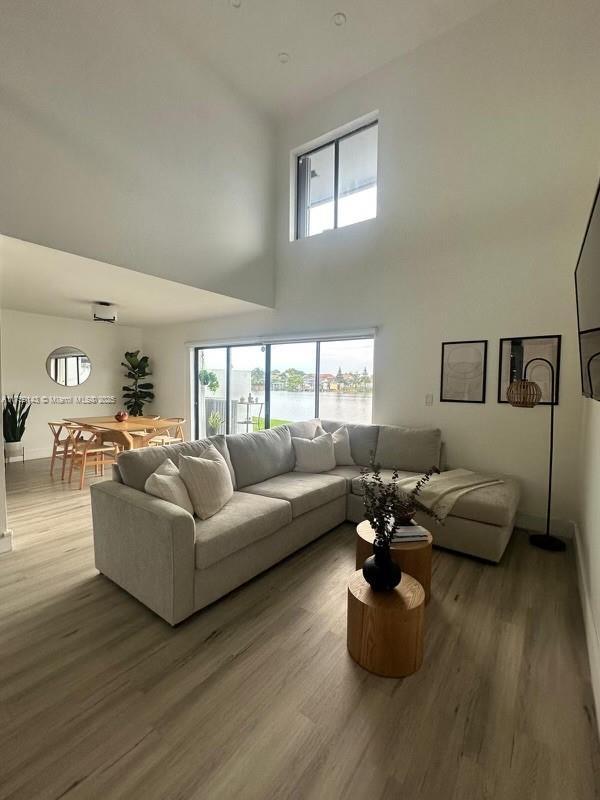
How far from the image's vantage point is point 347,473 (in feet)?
11.7

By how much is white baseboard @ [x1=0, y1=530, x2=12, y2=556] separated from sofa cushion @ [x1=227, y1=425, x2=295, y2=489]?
1.79 meters

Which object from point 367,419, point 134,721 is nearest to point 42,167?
point 134,721

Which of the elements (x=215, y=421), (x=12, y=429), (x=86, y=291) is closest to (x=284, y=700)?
(x=86, y=291)

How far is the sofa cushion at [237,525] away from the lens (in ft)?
6.48

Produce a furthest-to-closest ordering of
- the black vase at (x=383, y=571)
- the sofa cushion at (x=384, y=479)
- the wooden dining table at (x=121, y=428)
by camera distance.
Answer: the wooden dining table at (x=121, y=428) → the sofa cushion at (x=384, y=479) → the black vase at (x=383, y=571)

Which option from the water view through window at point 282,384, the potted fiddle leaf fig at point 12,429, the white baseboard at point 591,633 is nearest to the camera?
the white baseboard at point 591,633

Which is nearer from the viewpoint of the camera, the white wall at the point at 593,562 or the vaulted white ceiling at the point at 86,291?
the white wall at the point at 593,562

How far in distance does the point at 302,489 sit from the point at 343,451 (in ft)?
3.60

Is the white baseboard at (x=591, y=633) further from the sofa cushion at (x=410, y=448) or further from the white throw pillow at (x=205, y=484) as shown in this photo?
the white throw pillow at (x=205, y=484)

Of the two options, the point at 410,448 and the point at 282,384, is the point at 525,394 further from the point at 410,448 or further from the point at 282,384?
the point at 282,384

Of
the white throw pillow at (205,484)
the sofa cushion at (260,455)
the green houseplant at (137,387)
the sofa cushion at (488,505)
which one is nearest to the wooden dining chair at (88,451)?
the green houseplant at (137,387)

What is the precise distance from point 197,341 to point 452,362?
173 inches

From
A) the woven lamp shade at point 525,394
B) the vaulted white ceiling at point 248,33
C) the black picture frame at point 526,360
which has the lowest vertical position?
the woven lamp shade at point 525,394

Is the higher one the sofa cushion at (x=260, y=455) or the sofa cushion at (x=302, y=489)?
the sofa cushion at (x=260, y=455)
